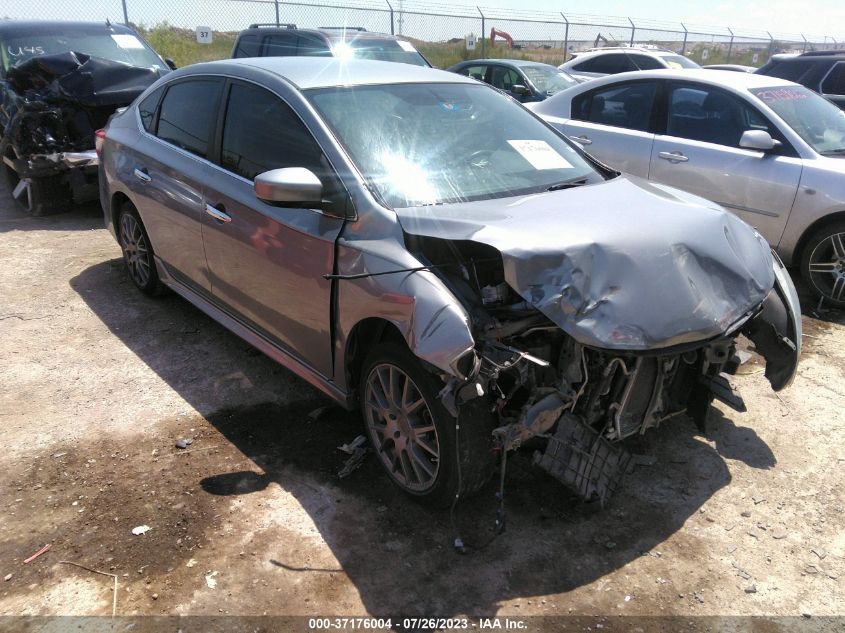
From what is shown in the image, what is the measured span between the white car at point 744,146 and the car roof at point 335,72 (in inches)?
105

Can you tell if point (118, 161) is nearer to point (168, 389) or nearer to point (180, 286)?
point (180, 286)

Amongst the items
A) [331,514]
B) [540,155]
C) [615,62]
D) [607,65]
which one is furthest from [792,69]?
[331,514]

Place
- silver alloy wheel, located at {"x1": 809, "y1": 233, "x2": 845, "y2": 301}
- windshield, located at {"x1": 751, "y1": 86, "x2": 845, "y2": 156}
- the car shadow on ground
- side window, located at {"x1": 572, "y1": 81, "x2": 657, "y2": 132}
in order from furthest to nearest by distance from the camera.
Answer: side window, located at {"x1": 572, "y1": 81, "x2": 657, "y2": 132} → windshield, located at {"x1": 751, "y1": 86, "x2": 845, "y2": 156} → silver alloy wheel, located at {"x1": 809, "y1": 233, "x2": 845, "y2": 301} → the car shadow on ground

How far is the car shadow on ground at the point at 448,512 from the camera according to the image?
280cm

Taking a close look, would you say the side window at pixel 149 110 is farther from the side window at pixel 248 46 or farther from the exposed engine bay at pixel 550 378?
the side window at pixel 248 46

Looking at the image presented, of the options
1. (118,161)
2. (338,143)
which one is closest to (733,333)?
(338,143)

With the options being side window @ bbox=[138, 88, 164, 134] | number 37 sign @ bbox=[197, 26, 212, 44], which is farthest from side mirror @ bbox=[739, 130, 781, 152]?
number 37 sign @ bbox=[197, 26, 212, 44]

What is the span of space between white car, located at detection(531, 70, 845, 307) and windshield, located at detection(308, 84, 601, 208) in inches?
94.9

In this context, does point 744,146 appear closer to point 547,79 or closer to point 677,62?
point 547,79

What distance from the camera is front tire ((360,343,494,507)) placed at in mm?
2898

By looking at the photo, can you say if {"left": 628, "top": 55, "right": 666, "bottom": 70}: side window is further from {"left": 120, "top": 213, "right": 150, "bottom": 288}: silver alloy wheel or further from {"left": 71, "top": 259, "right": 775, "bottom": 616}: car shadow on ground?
{"left": 71, "top": 259, "right": 775, "bottom": 616}: car shadow on ground

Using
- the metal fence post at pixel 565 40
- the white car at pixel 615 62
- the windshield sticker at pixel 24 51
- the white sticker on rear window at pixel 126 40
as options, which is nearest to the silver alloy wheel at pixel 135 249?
the windshield sticker at pixel 24 51

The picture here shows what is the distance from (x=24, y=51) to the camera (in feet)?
27.9

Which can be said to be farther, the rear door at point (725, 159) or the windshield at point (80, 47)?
the windshield at point (80, 47)
